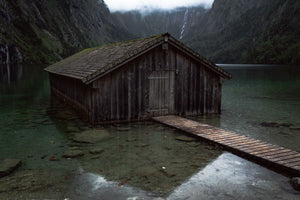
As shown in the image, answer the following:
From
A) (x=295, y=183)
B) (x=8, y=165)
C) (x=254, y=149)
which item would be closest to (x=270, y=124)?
(x=254, y=149)

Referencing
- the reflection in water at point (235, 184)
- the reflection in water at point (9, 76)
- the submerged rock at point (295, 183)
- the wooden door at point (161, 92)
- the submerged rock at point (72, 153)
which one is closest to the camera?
the reflection in water at point (235, 184)

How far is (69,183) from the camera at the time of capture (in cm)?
676

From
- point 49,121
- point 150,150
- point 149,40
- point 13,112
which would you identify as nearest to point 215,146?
point 150,150

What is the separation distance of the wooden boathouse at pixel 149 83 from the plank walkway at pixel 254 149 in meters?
2.35

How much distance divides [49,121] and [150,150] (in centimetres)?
732

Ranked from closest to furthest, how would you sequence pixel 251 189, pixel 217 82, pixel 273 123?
pixel 251 189 → pixel 273 123 → pixel 217 82

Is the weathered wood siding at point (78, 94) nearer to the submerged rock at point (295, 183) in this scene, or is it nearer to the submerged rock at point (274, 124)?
the submerged rock at point (274, 124)

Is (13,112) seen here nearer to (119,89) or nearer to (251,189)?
(119,89)

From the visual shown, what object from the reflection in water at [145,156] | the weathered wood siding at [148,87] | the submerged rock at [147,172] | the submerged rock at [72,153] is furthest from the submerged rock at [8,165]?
the weathered wood siding at [148,87]

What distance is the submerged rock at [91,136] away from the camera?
10.4m

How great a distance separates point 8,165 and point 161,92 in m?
8.21

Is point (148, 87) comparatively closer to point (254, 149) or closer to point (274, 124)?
point (254, 149)

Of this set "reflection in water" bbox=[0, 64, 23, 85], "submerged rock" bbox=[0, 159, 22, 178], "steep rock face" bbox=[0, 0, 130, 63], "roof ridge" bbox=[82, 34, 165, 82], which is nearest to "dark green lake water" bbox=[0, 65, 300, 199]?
"submerged rock" bbox=[0, 159, 22, 178]

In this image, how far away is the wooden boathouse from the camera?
12.6 m
